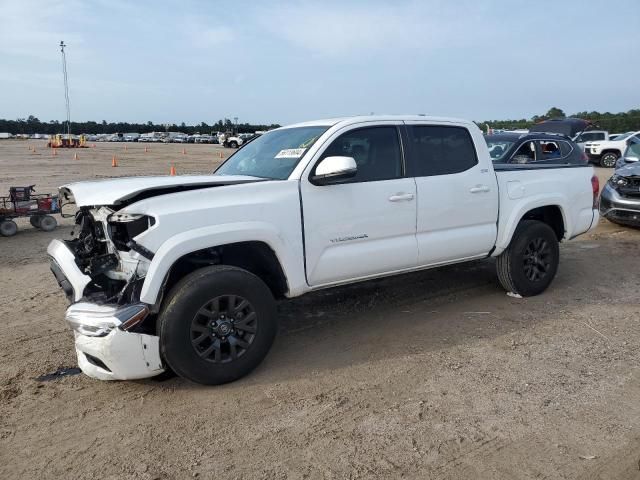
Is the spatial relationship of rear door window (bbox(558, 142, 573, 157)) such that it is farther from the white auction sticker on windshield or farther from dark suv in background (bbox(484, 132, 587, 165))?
the white auction sticker on windshield

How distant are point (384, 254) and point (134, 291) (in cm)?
203

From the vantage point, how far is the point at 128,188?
370 cm

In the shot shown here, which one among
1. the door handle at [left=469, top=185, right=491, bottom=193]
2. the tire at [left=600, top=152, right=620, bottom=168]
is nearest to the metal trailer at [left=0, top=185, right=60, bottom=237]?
the door handle at [left=469, top=185, right=491, bottom=193]

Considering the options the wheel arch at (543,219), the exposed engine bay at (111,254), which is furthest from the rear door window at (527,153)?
the exposed engine bay at (111,254)

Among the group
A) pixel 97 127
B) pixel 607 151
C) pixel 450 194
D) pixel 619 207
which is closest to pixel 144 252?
pixel 450 194

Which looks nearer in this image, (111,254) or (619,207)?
(111,254)

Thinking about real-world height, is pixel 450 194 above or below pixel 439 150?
below

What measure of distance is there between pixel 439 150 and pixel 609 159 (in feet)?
73.8

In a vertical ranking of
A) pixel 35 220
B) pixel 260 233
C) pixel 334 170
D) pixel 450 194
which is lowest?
pixel 35 220

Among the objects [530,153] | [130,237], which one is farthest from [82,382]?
[530,153]

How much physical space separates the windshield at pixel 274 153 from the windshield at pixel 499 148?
15.1 ft

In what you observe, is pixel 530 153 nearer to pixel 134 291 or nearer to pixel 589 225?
pixel 589 225

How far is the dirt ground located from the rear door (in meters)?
0.73

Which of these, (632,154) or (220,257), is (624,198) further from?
(220,257)
